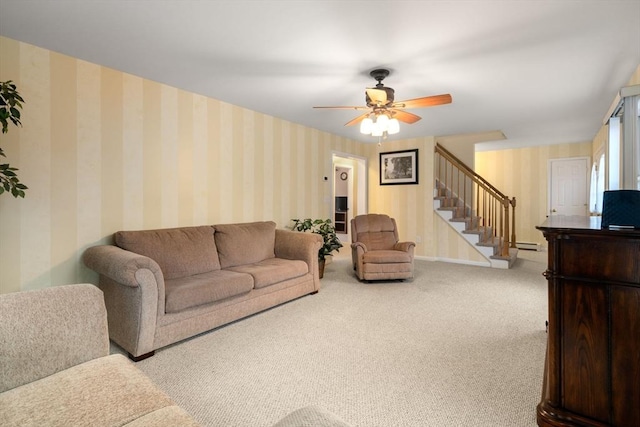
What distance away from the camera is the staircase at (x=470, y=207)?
5398mm

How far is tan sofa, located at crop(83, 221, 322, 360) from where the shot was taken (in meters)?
2.24

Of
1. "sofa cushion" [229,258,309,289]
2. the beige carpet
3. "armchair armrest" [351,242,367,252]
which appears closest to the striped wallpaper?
"sofa cushion" [229,258,309,289]

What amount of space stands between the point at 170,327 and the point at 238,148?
7.83 feet

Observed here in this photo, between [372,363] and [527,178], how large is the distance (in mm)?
6983

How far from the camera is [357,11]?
2006 millimetres

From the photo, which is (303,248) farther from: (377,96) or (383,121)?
(377,96)

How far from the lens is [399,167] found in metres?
6.21

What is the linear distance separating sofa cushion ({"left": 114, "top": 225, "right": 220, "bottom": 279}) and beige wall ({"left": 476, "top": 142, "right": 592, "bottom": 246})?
6968 mm

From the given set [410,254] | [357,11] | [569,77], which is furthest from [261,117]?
[569,77]

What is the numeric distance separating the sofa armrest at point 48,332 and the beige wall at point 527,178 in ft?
26.1

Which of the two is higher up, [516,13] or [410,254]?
[516,13]

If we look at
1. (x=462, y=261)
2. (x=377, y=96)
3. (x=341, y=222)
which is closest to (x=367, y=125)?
(x=377, y=96)

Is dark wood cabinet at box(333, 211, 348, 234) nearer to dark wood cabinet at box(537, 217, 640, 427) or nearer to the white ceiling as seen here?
the white ceiling

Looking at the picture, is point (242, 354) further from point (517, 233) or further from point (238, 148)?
point (517, 233)
